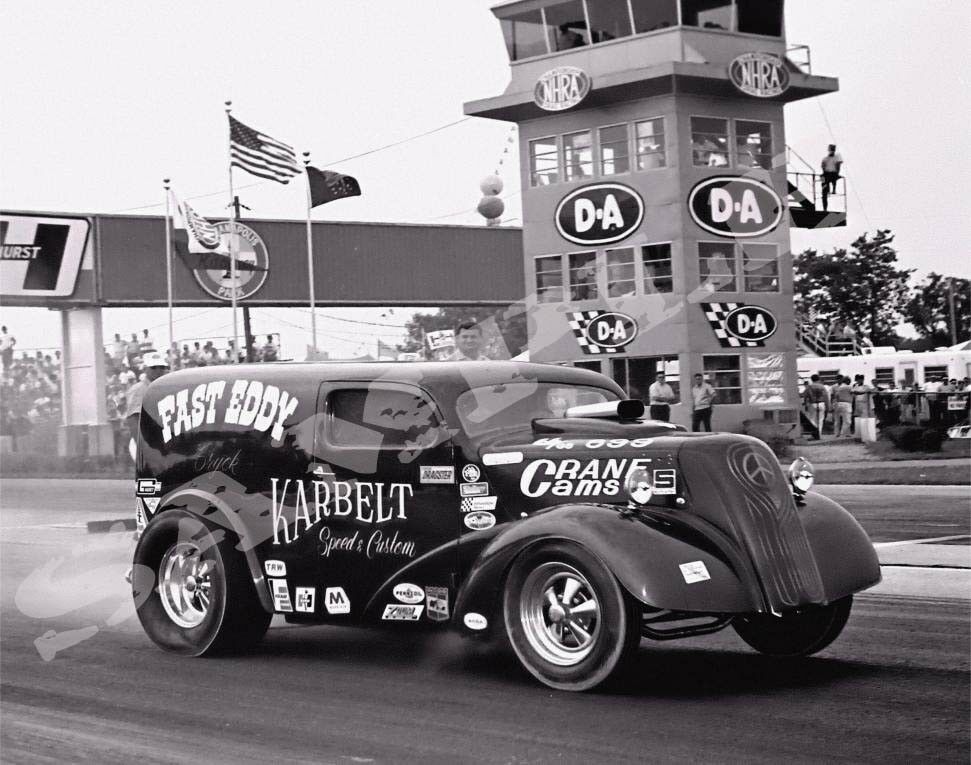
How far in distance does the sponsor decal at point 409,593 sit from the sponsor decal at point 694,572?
1.50m

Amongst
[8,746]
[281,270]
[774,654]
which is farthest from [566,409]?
[281,270]

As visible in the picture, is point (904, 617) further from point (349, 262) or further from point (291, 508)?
point (349, 262)

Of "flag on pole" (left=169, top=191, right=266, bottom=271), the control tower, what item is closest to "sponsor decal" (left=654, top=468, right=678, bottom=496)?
"flag on pole" (left=169, top=191, right=266, bottom=271)

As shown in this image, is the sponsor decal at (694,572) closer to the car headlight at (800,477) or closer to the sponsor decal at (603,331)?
the car headlight at (800,477)

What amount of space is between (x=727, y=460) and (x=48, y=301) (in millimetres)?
34890

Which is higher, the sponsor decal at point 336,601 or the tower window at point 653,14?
the tower window at point 653,14

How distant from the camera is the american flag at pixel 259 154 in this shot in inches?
1128

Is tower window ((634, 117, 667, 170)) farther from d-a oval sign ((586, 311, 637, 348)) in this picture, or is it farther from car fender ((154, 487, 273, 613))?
car fender ((154, 487, 273, 613))

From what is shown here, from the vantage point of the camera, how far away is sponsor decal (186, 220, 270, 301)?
35.5 metres

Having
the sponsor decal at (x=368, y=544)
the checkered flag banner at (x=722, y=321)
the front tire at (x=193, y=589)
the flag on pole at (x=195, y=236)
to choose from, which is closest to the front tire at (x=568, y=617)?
the sponsor decal at (x=368, y=544)

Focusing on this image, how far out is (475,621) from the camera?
656 centimetres

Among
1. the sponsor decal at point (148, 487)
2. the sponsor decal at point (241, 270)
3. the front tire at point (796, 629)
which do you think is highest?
the sponsor decal at point (241, 270)

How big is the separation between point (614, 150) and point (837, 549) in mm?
27215

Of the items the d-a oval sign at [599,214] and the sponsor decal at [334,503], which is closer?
the sponsor decal at [334,503]
